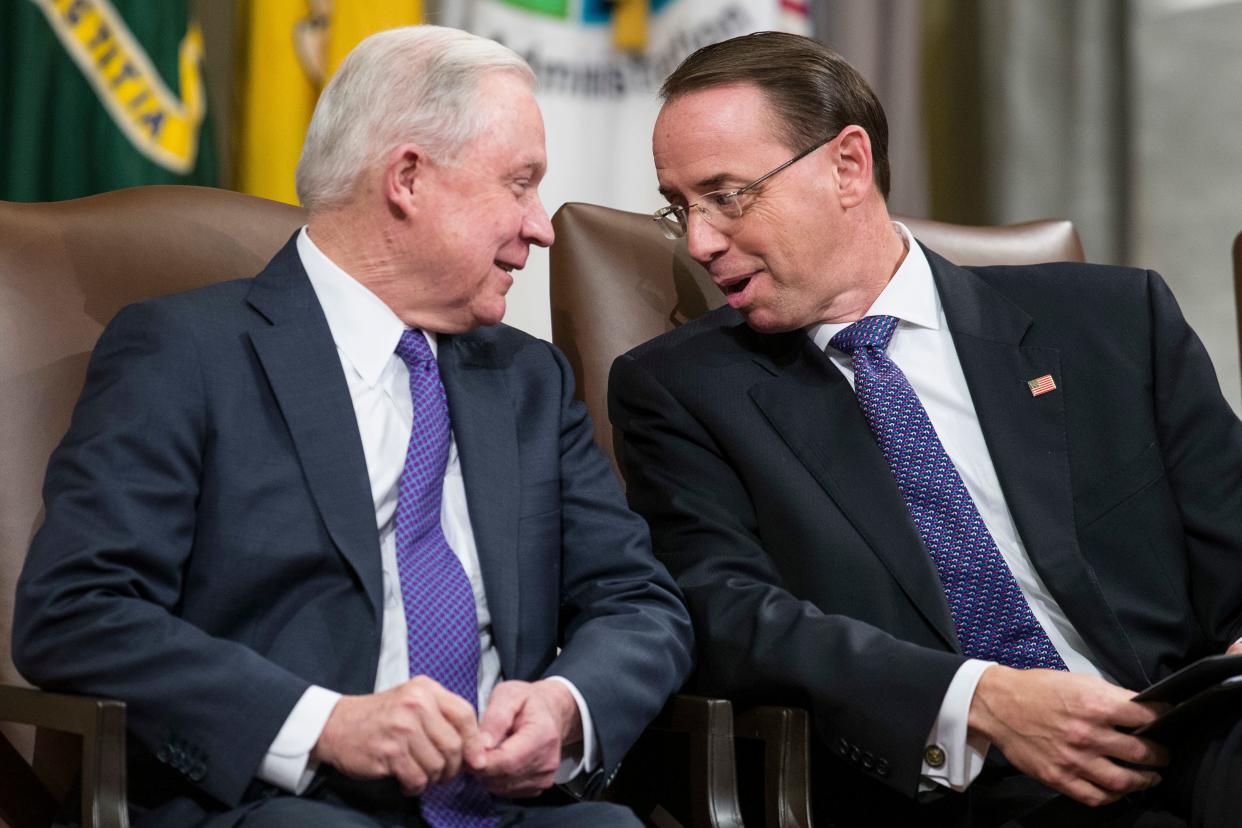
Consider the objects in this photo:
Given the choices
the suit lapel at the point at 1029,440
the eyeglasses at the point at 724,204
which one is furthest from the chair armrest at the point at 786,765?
the eyeglasses at the point at 724,204

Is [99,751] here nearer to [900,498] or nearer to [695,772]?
[695,772]

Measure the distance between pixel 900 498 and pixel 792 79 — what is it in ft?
2.22

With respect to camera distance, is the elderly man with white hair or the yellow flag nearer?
the elderly man with white hair

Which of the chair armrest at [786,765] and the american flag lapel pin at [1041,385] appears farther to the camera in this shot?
the american flag lapel pin at [1041,385]

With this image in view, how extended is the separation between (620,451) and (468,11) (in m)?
1.25

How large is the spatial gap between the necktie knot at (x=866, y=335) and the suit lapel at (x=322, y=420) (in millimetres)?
784

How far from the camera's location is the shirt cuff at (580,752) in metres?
1.72

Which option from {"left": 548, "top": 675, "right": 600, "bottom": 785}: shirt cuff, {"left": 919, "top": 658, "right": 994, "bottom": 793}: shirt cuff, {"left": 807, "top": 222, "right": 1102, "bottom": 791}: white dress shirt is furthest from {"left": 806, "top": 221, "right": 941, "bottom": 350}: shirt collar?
{"left": 548, "top": 675, "right": 600, "bottom": 785}: shirt cuff

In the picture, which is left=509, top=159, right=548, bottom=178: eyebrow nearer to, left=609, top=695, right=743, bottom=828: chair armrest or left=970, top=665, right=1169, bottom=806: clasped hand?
left=609, top=695, right=743, bottom=828: chair armrest

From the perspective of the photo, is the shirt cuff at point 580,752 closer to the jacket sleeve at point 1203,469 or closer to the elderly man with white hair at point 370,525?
the elderly man with white hair at point 370,525

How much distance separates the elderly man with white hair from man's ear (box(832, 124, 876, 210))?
53 cm

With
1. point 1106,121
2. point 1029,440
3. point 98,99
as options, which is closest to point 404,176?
point 1029,440

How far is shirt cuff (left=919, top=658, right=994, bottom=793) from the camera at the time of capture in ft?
5.94

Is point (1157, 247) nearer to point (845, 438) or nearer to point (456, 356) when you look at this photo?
point (845, 438)
